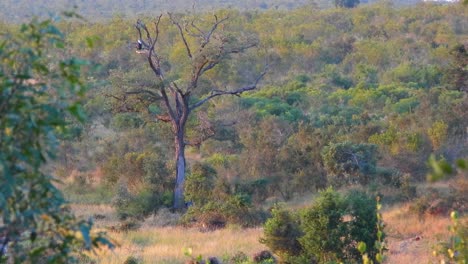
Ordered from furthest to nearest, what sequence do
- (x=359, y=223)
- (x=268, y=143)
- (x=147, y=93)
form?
1. (x=268, y=143)
2. (x=147, y=93)
3. (x=359, y=223)

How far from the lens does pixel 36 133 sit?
327cm

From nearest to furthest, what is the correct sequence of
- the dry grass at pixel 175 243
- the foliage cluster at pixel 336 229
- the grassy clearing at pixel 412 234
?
the foliage cluster at pixel 336 229 → the grassy clearing at pixel 412 234 → the dry grass at pixel 175 243

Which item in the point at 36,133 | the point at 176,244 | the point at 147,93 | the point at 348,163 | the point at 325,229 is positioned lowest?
the point at 348,163

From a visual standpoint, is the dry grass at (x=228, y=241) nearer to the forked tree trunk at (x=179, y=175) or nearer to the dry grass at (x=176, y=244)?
Result: the dry grass at (x=176, y=244)

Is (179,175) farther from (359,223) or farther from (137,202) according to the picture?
(359,223)

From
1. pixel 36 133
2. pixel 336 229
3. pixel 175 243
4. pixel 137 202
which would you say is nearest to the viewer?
pixel 36 133

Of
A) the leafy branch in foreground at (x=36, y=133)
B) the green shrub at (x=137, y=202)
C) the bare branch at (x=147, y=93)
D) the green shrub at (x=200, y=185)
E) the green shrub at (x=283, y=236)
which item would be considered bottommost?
the green shrub at (x=137, y=202)

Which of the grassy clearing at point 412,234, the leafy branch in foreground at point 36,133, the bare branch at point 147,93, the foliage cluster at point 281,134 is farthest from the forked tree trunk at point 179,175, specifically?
the leafy branch in foreground at point 36,133

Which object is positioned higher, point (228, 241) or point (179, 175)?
point (228, 241)

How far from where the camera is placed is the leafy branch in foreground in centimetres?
324

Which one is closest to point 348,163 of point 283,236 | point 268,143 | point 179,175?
point 268,143

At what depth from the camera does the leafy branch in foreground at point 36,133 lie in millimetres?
3237

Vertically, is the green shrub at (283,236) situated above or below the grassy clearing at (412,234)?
above

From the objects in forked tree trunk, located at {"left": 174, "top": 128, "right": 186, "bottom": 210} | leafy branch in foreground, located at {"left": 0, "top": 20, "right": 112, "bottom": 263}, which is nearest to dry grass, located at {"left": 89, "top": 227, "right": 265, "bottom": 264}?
forked tree trunk, located at {"left": 174, "top": 128, "right": 186, "bottom": 210}
